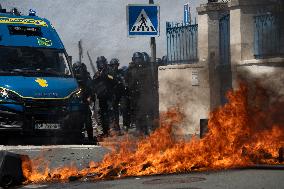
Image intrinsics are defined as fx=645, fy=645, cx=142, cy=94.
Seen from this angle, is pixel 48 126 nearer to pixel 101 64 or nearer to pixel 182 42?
Answer: pixel 101 64

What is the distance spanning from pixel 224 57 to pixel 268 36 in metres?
1.90

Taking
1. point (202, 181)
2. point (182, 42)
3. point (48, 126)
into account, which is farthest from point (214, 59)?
point (202, 181)

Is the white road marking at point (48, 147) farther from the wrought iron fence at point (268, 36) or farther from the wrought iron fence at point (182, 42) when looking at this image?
the wrought iron fence at point (182, 42)

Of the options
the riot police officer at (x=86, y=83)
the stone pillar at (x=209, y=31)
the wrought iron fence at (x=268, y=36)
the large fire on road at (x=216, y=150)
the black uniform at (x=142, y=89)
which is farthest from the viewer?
the black uniform at (x=142, y=89)

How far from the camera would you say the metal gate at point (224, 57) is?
571 inches

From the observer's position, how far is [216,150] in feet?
29.1

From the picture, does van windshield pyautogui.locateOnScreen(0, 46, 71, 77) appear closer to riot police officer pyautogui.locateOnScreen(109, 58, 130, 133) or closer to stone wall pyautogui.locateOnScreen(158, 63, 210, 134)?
stone wall pyautogui.locateOnScreen(158, 63, 210, 134)

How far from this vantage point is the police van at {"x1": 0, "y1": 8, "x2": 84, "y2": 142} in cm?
→ 1274

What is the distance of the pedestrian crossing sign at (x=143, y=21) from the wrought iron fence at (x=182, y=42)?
361 cm

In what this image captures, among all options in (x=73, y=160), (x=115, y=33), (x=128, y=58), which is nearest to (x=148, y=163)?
(x=73, y=160)

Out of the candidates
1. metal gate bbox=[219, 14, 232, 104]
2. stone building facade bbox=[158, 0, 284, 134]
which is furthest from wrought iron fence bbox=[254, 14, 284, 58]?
metal gate bbox=[219, 14, 232, 104]

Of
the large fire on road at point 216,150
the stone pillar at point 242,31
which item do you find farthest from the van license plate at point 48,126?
the stone pillar at point 242,31

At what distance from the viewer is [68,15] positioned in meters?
55.1

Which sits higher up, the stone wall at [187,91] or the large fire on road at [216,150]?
the stone wall at [187,91]
